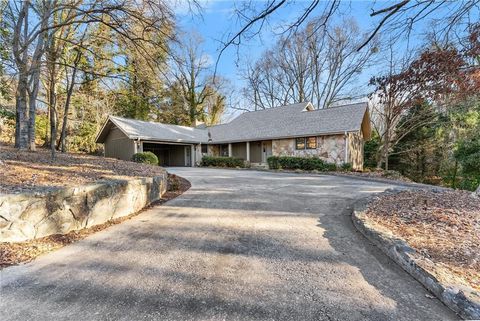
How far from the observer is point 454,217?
405 centimetres

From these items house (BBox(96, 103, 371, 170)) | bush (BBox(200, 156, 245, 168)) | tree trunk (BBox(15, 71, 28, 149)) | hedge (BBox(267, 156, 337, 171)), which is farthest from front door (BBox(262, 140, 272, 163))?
tree trunk (BBox(15, 71, 28, 149))

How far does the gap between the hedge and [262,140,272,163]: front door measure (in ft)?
8.66

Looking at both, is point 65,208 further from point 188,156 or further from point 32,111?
point 188,156

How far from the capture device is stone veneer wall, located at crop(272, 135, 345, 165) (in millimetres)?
14984

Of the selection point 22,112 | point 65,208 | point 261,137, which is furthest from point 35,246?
point 261,137

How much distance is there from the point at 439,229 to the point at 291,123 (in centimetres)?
1531

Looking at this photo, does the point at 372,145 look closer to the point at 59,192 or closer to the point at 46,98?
the point at 59,192

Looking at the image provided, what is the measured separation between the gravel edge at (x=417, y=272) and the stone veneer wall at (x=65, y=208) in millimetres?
4558

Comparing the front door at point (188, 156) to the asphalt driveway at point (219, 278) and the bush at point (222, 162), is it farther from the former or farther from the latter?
the asphalt driveway at point (219, 278)

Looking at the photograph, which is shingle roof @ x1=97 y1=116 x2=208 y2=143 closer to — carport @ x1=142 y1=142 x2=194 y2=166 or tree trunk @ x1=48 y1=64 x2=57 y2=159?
carport @ x1=142 y1=142 x2=194 y2=166

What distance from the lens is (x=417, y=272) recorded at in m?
2.47

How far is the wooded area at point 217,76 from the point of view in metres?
5.75

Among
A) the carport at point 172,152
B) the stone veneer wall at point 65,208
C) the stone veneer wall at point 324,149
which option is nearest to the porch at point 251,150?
the stone veneer wall at point 324,149

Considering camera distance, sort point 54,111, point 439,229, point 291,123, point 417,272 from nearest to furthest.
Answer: point 417,272 → point 439,229 → point 54,111 → point 291,123
